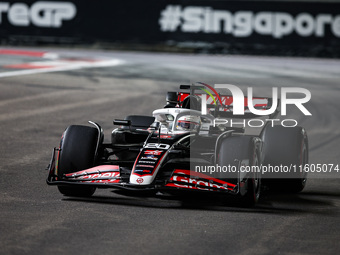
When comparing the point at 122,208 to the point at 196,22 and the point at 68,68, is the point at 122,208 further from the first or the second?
the point at 196,22

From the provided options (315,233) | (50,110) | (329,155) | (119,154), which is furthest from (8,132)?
(315,233)

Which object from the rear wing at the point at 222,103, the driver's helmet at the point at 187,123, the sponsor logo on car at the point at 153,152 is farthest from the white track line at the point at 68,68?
the sponsor logo on car at the point at 153,152

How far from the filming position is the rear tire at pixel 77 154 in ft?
25.2

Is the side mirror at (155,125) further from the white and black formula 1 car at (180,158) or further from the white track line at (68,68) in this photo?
the white track line at (68,68)

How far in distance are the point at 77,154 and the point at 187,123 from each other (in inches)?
52.5

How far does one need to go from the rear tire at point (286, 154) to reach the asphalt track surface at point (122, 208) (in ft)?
0.61

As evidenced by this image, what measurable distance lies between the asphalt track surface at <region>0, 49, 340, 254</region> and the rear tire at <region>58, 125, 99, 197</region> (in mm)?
118

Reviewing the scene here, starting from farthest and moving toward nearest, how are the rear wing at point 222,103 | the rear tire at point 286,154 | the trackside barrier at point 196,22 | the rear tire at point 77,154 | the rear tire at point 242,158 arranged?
the trackside barrier at point 196,22
the rear wing at point 222,103
the rear tire at point 286,154
the rear tire at point 77,154
the rear tire at point 242,158

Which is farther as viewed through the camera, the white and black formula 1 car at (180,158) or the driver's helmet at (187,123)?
the driver's helmet at (187,123)

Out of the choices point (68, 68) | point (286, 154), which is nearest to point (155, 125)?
point (286, 154)

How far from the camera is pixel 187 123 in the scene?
8.37 m

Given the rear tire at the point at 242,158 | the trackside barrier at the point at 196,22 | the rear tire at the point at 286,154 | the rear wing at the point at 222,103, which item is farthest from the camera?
the trackside barrier at the point at 196,22

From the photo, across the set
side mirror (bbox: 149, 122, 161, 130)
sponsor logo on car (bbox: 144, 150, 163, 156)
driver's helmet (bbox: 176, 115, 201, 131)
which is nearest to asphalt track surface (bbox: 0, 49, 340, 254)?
sponsor logo on car (bbox: 144, 150, 163, 156)

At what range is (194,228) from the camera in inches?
259
